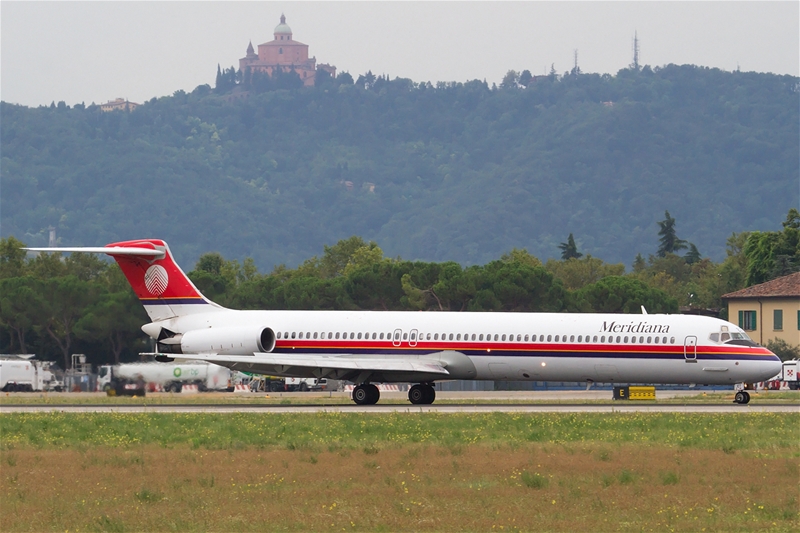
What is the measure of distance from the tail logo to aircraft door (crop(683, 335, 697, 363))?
18524 millimetres

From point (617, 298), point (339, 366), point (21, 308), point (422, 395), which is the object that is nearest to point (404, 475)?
point (339, 366)

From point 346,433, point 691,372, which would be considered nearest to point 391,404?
point 691,372

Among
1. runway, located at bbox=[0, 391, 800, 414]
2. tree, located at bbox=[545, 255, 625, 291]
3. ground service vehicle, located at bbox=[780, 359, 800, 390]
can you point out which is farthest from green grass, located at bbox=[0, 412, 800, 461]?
tree, located at bbox=[545, 255, 625, 291]

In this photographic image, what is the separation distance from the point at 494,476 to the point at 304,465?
12.1 feet

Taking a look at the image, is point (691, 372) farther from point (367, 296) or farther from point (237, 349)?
point (367, 296)

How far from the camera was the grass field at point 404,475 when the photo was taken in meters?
17.6

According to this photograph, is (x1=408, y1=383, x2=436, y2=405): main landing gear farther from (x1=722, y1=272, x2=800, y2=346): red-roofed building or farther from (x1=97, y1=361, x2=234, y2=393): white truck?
(x1=722, y1=272, x2=800, y2=346): red-roofed building

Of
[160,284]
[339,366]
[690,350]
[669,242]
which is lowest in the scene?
[339,366]

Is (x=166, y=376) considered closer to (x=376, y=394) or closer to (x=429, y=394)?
(x=376, y=394)

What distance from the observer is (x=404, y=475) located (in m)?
21.4

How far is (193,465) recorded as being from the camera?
22875 mm

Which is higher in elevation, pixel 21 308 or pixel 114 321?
pixel 21 308

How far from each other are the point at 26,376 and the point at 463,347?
3188 centimetres

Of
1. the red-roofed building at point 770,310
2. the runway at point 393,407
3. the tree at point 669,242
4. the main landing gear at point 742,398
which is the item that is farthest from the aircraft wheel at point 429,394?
the tree at point 669,242
